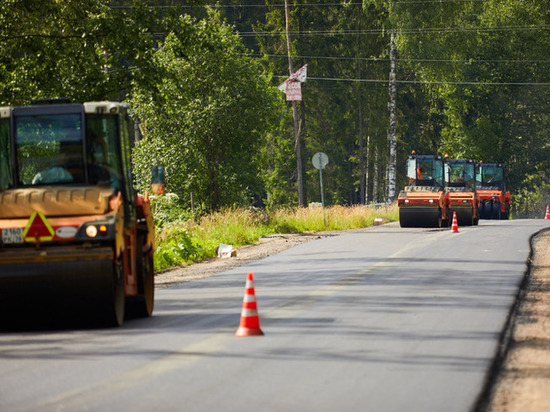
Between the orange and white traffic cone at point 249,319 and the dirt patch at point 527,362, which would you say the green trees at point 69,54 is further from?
the orange and white traffic cone at point 249,319

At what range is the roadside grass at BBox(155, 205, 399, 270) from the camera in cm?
2555

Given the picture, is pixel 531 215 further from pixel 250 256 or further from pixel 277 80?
pixel 250 256

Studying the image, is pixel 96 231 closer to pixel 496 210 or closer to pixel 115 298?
pixel 115 298

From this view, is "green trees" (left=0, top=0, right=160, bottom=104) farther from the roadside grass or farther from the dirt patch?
the dirt patch

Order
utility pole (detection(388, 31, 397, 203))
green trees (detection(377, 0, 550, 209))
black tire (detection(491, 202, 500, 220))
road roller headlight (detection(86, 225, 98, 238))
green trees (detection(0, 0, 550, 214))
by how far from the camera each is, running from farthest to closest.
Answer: green trees (detection(377, 0, 550, 209))
green trees (detection(0, 0, 550, 214))
utility pole (detection(388, 31, 397, 203))
black tire (detection(491, 202, 500, 220))
road roller headlight (detection(86, 225, 98, 238))

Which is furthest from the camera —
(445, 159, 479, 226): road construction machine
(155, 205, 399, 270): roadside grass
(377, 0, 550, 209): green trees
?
(377, 0, 550, 209): green trees

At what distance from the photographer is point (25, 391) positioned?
324 inches

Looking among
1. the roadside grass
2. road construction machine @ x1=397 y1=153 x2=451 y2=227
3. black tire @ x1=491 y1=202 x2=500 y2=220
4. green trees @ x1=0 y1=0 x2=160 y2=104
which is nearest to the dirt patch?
green trees @ x1=0 y1=0 x2=160 y2=104

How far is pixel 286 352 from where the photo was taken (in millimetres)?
10117

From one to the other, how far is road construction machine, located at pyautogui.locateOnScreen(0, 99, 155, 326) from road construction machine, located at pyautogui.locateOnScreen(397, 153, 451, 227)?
25645 millimetres

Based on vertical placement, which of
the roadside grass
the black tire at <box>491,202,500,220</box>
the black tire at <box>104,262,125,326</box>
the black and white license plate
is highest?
the black and white license plate

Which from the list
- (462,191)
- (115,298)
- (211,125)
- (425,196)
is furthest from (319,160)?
(115,298)

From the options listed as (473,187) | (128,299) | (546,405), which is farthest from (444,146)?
(546,405)

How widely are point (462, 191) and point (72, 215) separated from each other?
34588 millimetres
